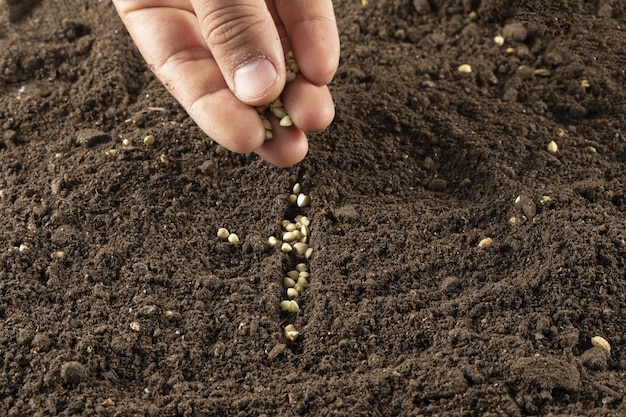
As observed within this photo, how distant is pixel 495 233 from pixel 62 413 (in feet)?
3.45

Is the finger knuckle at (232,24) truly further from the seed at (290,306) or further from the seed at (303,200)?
the seed at (290,306)

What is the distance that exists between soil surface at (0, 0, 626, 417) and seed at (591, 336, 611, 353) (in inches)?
0.7

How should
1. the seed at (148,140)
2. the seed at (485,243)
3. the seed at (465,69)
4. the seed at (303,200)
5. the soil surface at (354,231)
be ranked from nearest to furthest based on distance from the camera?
1. the soil surface at (354,231)
2. the seed at (485,243)
3. the seed at (303,200)
4. the seed at (148,140)
5. the seed at (465,69)

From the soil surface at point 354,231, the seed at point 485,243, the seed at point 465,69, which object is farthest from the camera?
the seed at point 465,69

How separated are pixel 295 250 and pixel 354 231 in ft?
0.50

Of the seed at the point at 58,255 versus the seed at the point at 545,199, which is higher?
the seed at the point at 58,255

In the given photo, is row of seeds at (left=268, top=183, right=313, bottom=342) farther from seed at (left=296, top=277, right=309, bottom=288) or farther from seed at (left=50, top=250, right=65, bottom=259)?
seed at (left=50, top=250, right=65, bottom=259)

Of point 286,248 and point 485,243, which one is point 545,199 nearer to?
point 485,243

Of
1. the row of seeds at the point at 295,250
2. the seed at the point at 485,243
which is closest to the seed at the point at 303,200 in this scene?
the row of seeds at the point at 295,250

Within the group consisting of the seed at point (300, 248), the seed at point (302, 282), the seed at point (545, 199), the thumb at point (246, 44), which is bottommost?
the seed at point (302, 282)

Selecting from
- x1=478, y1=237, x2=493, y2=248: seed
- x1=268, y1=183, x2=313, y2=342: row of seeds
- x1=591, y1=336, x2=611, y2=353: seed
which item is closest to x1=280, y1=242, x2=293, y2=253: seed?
x1=268, y1=183, x2=313, y2=342: row of seeds

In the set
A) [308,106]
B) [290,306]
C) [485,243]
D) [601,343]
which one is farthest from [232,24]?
[601,343]

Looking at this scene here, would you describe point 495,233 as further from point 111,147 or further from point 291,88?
point 111,147

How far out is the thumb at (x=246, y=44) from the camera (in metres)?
1.77
